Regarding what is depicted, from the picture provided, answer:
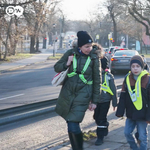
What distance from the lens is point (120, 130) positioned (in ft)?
19.9

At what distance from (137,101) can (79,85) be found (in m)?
0.80

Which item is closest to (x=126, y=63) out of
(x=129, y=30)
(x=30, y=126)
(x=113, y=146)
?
(x=30, y=126)

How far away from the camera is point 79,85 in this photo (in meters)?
4.20

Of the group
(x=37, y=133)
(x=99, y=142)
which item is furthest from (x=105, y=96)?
(x=37, y=133)

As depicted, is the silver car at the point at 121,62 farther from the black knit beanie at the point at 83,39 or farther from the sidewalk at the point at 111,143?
the black knit beanie at the point at 83,39

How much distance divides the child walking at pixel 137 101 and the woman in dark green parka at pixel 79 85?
0.47 meters

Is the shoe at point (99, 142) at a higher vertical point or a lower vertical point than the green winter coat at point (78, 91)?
lower

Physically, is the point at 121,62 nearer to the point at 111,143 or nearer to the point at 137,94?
the point at 111,143

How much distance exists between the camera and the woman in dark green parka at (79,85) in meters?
4.21
